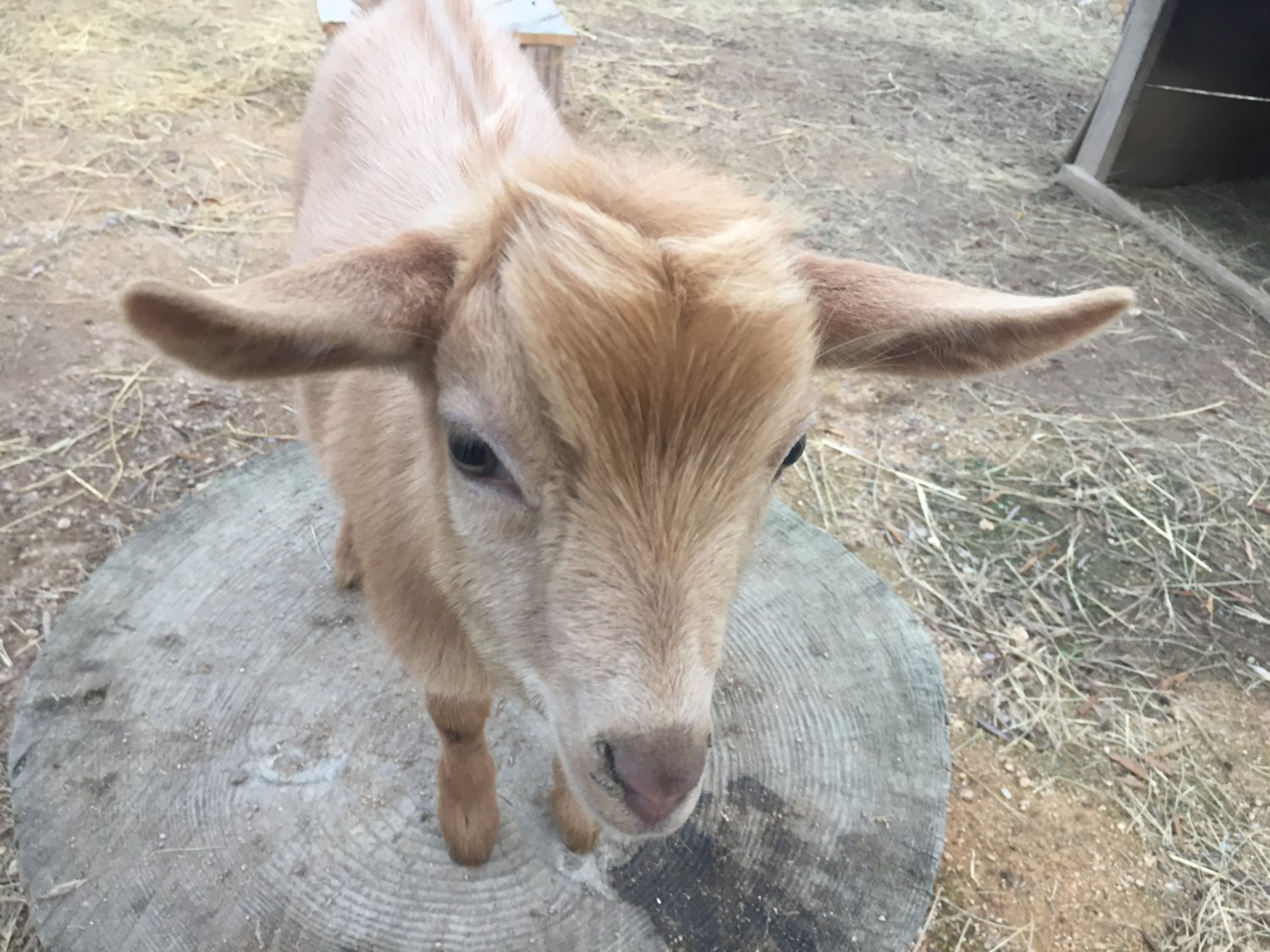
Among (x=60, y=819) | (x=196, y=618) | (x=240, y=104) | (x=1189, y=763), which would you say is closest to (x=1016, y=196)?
(x=1189, y=763)

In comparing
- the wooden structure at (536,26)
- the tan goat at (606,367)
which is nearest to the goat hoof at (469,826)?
the tan goat at (606,367)

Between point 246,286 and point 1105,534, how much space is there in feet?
12.6

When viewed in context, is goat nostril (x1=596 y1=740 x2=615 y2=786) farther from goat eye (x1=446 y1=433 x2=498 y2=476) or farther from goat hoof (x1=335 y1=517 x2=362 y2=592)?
goat hoof (x1=335 y1=517 x2=362 y2=592)

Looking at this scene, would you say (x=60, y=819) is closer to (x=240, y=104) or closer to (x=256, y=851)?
(x=256, y=851)

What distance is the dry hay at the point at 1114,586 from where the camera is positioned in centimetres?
295

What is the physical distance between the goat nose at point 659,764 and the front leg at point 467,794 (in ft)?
2.91

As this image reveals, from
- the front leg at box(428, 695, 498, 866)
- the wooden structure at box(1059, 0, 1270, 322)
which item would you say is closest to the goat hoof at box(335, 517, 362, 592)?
the front leg at box(428, 695, 498, 866)

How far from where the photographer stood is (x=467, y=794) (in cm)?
221

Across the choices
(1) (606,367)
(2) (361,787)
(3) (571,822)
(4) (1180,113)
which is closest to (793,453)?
(1) (606,367)

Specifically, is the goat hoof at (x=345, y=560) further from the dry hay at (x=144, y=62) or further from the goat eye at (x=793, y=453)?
the dry hay at (x=144, y=62)

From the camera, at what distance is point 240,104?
6387 mm

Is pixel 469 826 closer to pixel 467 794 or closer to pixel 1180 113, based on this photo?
pixel 467 794

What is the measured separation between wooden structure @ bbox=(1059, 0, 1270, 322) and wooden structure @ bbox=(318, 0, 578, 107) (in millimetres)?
4060

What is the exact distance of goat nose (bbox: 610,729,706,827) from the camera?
1272mm
